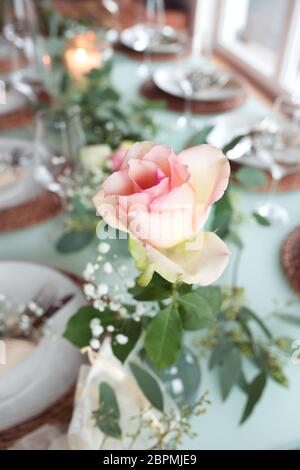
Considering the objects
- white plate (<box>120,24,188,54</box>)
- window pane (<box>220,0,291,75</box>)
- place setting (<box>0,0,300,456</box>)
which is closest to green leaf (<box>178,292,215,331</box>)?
place setting (<box>0,0,300,456</box>)

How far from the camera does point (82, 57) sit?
1267 millimetres

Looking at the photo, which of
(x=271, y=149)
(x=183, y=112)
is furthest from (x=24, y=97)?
(x=271, y=149)

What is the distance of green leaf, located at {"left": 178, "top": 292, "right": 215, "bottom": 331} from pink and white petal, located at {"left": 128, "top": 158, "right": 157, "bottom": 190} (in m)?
0.13

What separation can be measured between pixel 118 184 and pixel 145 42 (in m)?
1.48

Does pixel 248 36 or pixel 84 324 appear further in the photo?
pixel 248 36

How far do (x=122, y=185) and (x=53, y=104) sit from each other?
102 cm

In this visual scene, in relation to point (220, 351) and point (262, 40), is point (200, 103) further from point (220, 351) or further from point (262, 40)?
point (262, 40)

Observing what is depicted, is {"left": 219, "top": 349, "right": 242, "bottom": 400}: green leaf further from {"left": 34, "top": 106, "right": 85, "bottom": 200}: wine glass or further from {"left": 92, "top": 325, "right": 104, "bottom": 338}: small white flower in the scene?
{"left": 34, "top": 106, "right": 85, "bottom": 200}: wine glass

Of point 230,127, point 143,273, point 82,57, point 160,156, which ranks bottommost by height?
point 230,127

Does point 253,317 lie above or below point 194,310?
below

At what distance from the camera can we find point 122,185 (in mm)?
355

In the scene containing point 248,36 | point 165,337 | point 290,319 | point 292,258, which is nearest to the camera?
point 165,337

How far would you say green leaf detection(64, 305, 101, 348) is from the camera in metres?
0.48

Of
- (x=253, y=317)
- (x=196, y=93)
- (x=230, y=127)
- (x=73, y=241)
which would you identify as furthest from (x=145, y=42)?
(x=253, y=317)
